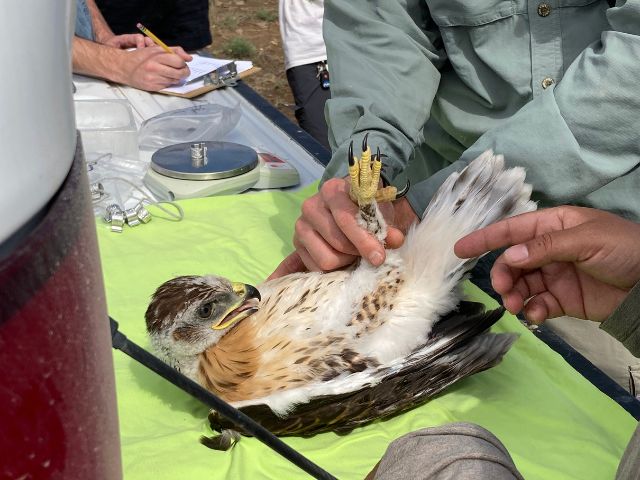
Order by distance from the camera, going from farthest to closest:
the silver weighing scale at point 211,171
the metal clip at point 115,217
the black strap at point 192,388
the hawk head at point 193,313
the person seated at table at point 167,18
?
the person seated at table at point 167,18 → the silver weighing scale at point 211,171 → the metal clip at point 115,217 → the hawk head at point 193,313 → the black strap at point 192,388

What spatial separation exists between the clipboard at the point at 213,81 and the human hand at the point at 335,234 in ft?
5.85

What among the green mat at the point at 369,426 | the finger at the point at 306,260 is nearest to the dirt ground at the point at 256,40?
the green mat at the point at 369,426

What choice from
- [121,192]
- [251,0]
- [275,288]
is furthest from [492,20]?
[251,0]

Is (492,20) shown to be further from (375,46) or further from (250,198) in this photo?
(250,198)

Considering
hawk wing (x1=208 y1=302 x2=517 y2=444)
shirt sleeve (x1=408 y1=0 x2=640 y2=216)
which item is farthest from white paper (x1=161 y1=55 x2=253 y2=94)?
hawk wing (x1=208 y1=302 x2=517 y2=444)

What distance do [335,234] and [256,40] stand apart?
351 inches

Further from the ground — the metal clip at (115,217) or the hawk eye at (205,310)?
the hawk eye at (205,310)

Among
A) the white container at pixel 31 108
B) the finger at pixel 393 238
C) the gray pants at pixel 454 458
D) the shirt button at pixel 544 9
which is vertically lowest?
the finger at pixel 393 238

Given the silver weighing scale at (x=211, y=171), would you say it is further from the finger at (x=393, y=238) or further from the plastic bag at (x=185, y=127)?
the finger at (x=393, y=238)

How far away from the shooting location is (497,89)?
2.13m

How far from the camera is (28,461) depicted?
513mm

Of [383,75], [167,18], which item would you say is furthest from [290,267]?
[167,18]

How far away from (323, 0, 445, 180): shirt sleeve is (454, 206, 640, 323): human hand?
1.82ft

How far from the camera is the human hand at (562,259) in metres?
1.52
